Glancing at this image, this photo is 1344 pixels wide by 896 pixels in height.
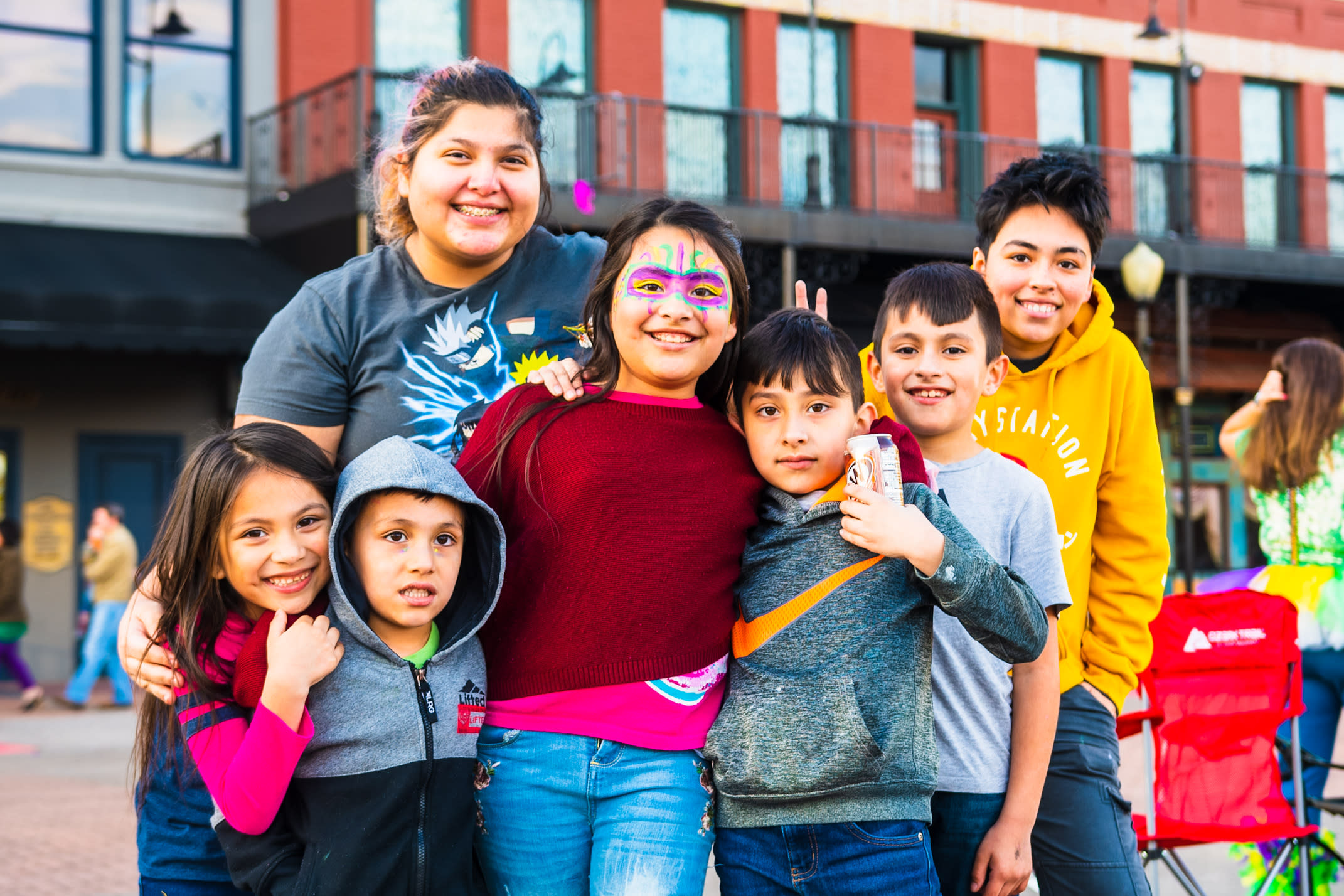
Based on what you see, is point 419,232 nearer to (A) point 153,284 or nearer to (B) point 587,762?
(B) point 587,762

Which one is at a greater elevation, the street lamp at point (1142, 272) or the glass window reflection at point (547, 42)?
the glass window reflection at point (547, 42)

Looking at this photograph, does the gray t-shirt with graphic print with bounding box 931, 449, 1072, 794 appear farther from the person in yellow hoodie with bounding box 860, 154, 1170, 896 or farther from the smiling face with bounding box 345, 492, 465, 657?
the smiling face with bounding box 345, 492, 465, 657

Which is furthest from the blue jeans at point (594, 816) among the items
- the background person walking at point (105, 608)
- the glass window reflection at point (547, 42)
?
the glass window reflection at point (547, 42)

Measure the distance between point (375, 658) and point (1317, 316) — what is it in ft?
71.0

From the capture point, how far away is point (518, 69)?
642 inches

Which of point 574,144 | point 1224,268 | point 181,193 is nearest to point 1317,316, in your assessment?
point 1224,268

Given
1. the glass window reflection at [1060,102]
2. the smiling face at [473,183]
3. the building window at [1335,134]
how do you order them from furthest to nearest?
1. the building window at [1335,134]
2. the glass window reflection at [1060,102]
3. the smiling face at [473,183]

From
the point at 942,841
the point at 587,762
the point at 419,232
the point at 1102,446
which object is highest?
the point at 419,232

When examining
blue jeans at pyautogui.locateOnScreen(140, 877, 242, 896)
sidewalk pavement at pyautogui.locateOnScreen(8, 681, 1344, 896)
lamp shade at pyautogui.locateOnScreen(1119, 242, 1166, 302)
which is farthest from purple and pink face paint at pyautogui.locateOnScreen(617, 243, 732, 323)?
lamp shade at pyautogui.locateOnScreen(1119, 242, 1166, 302)

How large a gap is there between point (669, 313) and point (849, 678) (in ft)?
2.68

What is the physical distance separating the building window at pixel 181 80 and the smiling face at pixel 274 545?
13.8 meters

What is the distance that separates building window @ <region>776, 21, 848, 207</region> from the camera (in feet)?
55.4

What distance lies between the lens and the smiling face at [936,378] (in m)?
2.98

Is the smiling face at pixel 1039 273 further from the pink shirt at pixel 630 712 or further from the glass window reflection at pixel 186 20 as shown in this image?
the glass window reflection at pixel 186 20
